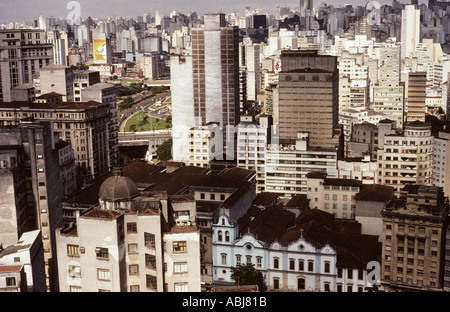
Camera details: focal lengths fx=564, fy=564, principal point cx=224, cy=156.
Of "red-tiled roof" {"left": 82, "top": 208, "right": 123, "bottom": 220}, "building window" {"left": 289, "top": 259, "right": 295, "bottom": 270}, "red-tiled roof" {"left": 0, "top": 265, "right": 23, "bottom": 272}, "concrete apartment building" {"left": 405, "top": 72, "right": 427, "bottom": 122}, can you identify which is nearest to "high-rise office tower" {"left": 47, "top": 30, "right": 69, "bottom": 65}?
"concrete apartment building" {"left": 405, "top": 72, "right": 427, "bottom": 122}

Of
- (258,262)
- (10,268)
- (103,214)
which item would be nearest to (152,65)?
(258,262)

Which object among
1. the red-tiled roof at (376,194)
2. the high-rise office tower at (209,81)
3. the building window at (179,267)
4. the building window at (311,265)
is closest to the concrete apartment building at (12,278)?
the building window at (179,267)

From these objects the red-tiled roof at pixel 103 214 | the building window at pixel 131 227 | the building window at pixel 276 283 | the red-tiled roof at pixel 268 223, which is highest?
the red-tiled roof at pixel 103 214

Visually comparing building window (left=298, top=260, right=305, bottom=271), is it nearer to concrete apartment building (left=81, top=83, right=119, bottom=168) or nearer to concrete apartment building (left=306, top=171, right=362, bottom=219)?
concrete apartment building (left=306, top=171, right=362, bottom=219)

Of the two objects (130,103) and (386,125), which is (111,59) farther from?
(386,125)

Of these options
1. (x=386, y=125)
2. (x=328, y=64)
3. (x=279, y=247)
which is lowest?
(x=279, y=247)

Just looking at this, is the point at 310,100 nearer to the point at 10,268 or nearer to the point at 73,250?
the point at 73,250

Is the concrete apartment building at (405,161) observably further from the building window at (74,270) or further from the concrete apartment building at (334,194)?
the building window at (74,270)
